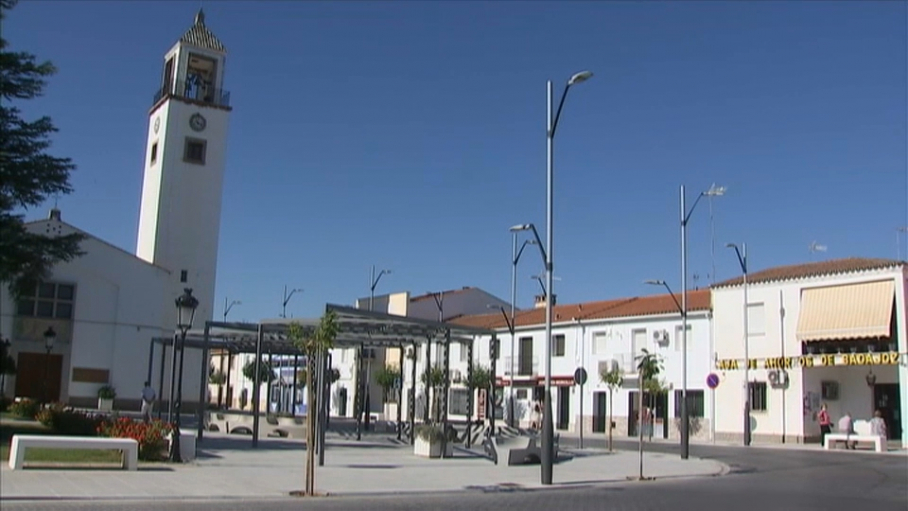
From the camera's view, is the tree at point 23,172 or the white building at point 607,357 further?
the white building at point 607,357

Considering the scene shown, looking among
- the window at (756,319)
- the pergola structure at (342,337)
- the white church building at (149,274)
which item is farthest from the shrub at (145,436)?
the window at (756,319)

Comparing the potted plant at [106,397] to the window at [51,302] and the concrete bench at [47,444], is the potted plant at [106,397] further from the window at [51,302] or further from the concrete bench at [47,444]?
the concrete bench at [47,444]

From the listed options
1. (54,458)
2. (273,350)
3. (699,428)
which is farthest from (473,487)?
(699,428)

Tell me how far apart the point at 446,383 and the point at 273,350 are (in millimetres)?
15134

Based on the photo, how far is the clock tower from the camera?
51.0 meters

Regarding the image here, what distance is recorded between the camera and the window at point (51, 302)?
146 ft

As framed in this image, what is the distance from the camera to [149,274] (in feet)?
160

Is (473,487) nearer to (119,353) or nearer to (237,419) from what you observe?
(237,419)

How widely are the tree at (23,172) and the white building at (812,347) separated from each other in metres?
30.8

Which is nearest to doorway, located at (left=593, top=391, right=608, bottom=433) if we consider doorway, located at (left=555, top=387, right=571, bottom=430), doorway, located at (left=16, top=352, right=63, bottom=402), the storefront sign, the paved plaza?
doorway, located at (left=555, top=387, right=571, bottom=430)

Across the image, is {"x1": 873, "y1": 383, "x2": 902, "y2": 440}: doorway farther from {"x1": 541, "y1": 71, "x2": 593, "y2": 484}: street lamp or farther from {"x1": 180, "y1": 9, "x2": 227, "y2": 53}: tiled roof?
{"x1": 180, "y1": 9, "x2": 227, "y2": 53}: tiled roof

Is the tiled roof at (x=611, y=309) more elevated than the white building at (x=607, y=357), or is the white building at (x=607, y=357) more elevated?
the tiled roof at (x=611, y=309)

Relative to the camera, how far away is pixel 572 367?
51.9m

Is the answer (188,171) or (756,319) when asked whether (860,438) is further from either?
(188,171)
